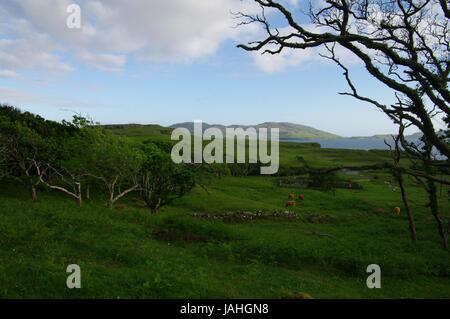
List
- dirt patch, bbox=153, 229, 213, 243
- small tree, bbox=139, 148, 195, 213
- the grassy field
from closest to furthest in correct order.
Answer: the grassy field, dirt patch, bbox=153, 229, 213, 243, small tree, bbox=139, 148, 195, 213

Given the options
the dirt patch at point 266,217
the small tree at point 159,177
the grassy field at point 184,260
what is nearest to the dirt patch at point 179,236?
the grassy field at point 184,260

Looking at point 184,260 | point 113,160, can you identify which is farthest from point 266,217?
point 184,260

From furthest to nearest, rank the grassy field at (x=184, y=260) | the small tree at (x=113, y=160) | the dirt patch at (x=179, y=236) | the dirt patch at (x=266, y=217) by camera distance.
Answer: the dirt patch at (x=266, y=217), the small tree at (x=113, y=160), the dirt patch at (x=179, y=236), the grassy field at (x=184, y=260)

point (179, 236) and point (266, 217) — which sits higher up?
point (179, 236)

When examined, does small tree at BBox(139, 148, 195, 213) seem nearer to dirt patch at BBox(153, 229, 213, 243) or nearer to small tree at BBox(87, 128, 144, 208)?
small tree at BBox(87, 128, 144, 208)

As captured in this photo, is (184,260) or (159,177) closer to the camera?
(184,260)

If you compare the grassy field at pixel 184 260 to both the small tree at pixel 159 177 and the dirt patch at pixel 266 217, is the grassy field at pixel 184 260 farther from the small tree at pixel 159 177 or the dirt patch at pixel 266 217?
the small tree at pixel 159 177

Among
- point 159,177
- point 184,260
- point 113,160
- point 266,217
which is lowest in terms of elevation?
point 266,217

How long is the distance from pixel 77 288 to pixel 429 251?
66.3 feet

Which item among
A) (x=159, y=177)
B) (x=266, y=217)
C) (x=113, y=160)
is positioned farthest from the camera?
(x=159, y=177)

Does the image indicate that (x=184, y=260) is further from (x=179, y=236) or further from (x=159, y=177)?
(x=159, y=177)

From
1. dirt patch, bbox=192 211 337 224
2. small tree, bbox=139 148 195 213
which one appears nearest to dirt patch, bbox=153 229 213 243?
dirt patch, bbox=192 211 337 224
